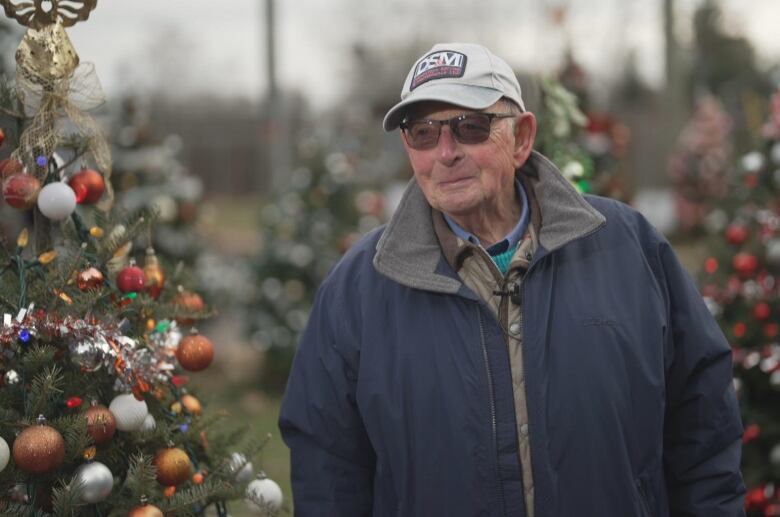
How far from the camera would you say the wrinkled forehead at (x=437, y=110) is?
259cm

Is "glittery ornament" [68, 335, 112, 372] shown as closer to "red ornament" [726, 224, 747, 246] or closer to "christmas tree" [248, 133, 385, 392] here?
"red ornament" [726, 224, 747, 246]

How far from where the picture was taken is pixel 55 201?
8.90 ft

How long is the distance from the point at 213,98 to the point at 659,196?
61.3ft

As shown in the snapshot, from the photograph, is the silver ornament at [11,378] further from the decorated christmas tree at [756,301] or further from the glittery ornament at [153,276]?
the decorated christmas tree at [756,301]

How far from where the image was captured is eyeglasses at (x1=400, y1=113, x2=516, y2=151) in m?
2.59

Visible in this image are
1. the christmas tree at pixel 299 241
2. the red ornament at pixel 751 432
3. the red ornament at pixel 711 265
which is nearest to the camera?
the red ornament at pixel 751 432

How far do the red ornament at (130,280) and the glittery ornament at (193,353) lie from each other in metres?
0.22

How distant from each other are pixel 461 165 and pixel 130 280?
1057 mm

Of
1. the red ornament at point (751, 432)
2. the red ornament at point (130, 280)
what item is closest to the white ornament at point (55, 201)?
the red ornament at point (130, 280)

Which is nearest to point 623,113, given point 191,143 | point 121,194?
point 191,143

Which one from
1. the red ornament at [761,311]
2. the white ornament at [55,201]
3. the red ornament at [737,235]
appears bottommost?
the red ornament at [761,311]

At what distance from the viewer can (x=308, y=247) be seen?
29.4ft

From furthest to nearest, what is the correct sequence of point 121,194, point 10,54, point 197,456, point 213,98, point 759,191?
point 213,98, point 121,194, point 10,54, point 759,191, point 197,456

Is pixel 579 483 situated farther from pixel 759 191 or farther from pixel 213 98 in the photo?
pixel 213 98
